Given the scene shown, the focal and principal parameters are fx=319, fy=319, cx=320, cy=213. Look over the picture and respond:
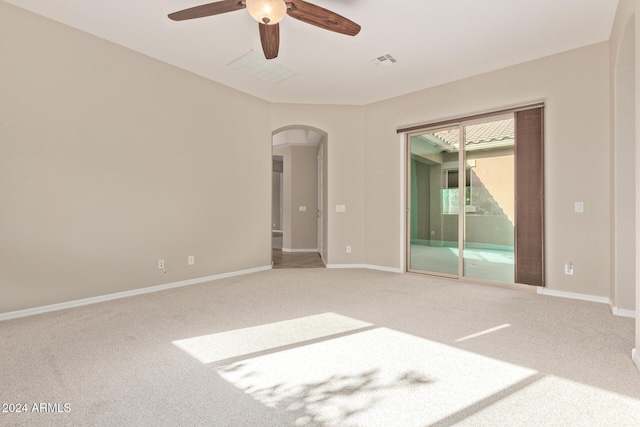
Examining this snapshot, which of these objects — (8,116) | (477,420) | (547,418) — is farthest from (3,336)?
(547,418)

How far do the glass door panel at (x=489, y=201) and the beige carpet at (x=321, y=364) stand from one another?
39.7 inches

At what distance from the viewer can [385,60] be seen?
416cm

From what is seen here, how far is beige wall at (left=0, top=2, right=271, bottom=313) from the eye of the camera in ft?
10.1

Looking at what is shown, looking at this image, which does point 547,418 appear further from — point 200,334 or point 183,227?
point 183,227

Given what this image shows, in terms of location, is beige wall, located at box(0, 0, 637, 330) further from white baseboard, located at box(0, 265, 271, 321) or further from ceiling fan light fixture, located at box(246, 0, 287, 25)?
ceiling fan light fixture, located at box(246, 0, 287, 25)

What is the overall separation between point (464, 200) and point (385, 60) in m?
2.31

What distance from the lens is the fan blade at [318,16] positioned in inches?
98.3

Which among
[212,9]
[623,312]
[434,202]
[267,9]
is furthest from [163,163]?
[623,312]

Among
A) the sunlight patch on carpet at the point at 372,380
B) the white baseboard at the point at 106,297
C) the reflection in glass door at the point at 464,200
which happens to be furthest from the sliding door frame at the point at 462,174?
the white baseboard at the point at 106,297

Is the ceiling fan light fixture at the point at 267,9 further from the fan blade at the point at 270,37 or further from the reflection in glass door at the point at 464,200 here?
the reflection in glass door at the point at 464,200

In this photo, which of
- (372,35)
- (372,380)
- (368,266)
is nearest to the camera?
(372,380)

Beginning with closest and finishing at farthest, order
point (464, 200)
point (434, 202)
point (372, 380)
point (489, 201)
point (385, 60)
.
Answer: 1. point (372, 380)
2. point (385, 60)
3. point (489, 201)
4. point (464, 200)
5. point (434, 202)

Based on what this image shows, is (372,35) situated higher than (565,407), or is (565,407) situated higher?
(372,35)

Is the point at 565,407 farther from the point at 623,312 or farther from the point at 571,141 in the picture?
the point at 571,141
